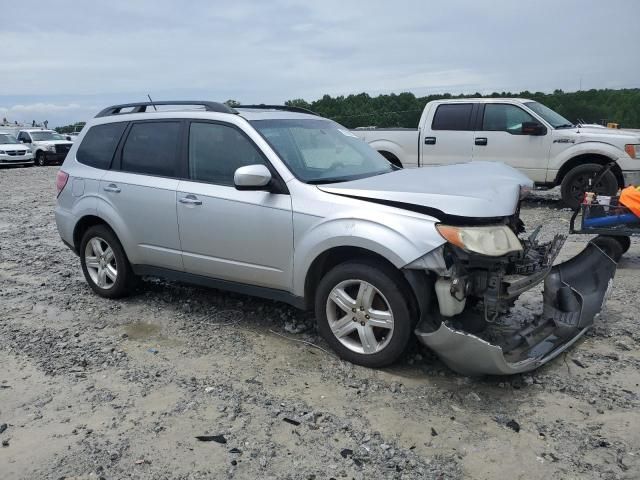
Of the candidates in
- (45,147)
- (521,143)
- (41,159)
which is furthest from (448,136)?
(41,159)

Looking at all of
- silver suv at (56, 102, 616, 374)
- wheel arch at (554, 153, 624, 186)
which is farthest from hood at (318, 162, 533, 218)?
wheel arch at (554, 153, 624, 186)

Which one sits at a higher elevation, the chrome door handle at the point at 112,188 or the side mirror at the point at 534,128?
the side mirror at the point at 534,128

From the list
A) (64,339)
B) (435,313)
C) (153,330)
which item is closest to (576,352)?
(435,313)

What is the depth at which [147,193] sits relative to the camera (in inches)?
203

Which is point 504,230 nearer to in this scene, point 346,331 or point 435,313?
point 435,313

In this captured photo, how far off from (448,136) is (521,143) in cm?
136

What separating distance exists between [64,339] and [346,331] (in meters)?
2.46

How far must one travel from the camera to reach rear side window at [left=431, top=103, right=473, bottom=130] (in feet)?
36.4

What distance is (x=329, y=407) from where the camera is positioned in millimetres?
3625

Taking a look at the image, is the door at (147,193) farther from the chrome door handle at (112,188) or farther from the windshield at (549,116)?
the windshield at (549,116)

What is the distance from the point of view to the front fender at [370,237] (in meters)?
3.71

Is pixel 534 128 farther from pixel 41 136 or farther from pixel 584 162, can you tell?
pixel 41 136

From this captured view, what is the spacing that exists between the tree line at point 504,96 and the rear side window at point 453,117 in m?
1.94

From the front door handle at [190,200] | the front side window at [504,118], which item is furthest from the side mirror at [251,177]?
the front side window at [504,118]
